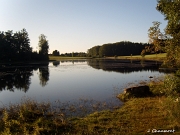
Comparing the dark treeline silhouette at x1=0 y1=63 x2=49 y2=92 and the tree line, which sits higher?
the tree line

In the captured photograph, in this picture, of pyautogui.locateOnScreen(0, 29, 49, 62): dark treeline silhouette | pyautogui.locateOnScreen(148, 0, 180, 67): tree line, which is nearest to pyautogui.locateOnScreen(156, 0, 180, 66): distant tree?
pyautogui.locateOnScreen(148, 0, 180, 67): tree line

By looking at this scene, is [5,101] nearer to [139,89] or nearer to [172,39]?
[139,89]

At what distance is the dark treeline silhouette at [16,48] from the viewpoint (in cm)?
10125

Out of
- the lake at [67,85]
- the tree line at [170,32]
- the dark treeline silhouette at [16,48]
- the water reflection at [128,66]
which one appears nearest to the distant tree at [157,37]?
the tree line at [170,32]

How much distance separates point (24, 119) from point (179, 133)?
10.6 meters

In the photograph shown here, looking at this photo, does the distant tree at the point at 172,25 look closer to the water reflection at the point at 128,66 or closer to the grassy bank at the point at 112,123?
the grassy bank at the point at 112,123

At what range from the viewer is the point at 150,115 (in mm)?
13086

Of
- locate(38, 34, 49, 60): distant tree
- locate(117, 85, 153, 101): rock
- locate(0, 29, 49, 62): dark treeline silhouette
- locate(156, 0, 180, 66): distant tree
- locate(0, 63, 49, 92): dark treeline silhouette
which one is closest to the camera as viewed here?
locate(156, 0, 180, 66): distant tree

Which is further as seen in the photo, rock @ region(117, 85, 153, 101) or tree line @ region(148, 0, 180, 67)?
rock @ region(117, 85, 153, 101)

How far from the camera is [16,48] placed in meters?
108

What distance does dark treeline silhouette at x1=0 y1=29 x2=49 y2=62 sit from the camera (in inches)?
3986

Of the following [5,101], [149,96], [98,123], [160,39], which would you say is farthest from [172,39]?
[5,101]

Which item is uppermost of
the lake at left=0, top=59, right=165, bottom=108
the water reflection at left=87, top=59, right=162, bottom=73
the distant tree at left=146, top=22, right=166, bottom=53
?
the distant tree at left=146, top=22, right=166, bottom=53

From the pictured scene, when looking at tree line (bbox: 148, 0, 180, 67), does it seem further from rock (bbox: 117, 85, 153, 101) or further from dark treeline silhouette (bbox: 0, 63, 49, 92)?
dark treeline silhouette (bbox: 0, 63, 49, 92)
